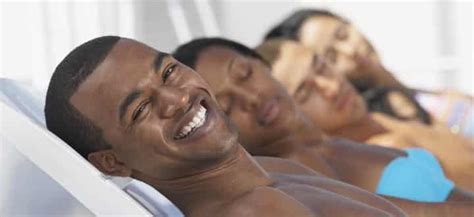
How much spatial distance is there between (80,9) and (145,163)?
1776mm

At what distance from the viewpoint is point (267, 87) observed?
218 cm

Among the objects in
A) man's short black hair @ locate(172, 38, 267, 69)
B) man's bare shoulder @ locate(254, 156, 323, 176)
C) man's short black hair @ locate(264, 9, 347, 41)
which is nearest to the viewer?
man's bare shoulder @ locate(254, 156, 323, 176)

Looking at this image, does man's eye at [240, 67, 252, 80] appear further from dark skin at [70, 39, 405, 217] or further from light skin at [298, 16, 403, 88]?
light skin at [298, 16, 403, 88]

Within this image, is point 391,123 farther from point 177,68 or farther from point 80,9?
point 177,68

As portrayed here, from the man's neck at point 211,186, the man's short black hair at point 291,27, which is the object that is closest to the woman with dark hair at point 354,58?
the man's short black hair at point 291,27

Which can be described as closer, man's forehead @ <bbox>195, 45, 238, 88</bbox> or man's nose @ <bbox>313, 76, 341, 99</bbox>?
man's forehead @ <bbox>195, 45, 238, 88</bbox>

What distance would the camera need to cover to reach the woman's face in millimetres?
3053

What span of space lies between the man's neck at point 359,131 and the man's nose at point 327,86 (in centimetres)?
9

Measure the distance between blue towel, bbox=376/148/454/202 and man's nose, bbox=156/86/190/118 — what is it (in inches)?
28.8

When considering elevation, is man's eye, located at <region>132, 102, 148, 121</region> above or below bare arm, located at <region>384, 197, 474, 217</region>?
above

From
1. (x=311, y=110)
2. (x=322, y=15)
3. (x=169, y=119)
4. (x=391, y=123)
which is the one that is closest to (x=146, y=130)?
(x=169, y=119)

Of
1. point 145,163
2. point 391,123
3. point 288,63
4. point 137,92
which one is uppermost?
point 137,92

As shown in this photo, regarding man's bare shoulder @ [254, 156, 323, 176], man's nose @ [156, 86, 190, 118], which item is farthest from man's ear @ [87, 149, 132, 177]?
man's bare shoulder @ [254, 156, 323, 176]

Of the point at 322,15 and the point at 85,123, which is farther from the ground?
the point at 85,123
